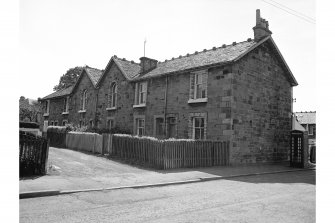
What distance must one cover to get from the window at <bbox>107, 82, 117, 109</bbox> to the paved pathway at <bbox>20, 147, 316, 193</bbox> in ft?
35.3

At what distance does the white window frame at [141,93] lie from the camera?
2205 cm

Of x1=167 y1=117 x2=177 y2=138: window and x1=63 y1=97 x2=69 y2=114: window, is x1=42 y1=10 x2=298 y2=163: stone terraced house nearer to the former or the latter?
x1=167 y1=117 x2=177 y2=138: window

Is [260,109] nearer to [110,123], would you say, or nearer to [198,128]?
[198,128]

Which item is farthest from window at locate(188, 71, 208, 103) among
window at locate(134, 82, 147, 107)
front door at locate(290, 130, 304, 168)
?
front door at locate(290, 130, 304, 168)

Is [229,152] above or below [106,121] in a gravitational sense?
below

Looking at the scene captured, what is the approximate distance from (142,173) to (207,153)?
14.5 ft

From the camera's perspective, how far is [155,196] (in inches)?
327

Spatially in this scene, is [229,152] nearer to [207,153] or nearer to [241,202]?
[207,153]

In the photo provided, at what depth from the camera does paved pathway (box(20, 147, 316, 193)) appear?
9.03m

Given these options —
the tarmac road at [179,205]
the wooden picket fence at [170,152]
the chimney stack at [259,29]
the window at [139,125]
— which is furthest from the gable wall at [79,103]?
the tarmac road at [179,205]

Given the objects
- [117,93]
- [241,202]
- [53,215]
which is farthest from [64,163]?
[117,93]

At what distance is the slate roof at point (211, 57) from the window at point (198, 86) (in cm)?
65

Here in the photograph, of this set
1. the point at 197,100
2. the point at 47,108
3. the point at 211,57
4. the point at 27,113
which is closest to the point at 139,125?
the point at 197,100

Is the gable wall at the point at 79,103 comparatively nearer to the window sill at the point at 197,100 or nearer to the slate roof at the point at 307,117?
the window sill at the point at 197,100
